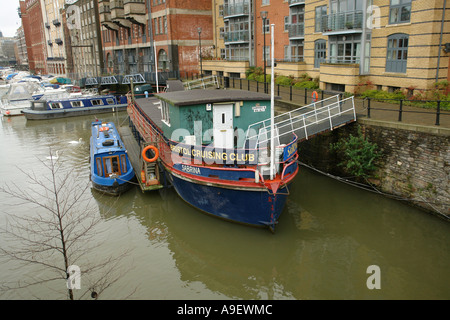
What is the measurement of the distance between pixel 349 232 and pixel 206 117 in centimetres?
664

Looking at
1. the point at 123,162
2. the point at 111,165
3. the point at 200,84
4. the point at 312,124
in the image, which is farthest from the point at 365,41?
the point at 111,165

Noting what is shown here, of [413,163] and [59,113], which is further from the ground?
[413,163]

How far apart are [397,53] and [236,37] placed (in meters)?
22.7

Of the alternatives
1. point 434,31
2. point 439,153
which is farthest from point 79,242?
point 434,31

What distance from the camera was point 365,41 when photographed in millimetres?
22250

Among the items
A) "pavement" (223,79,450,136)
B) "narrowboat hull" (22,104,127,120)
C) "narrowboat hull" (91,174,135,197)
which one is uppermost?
"pavement" (223,79,450,136)

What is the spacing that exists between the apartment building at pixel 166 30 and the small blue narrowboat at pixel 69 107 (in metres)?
8.19

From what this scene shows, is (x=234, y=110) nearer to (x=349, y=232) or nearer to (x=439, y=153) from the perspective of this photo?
(x=349, y=232)

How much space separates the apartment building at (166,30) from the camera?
44.8 metres

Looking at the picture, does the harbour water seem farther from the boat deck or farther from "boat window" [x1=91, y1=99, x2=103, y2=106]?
"boat window" [x1=91, y1=99, x2=103, y2=106]

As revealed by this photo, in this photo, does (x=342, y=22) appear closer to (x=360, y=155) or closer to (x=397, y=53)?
(x=397, y=53)

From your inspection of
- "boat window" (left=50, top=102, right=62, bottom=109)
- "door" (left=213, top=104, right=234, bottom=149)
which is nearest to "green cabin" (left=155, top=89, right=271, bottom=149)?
"door" (left=213, top=104, right=234, bottom=149)

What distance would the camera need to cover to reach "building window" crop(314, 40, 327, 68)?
2730 cm

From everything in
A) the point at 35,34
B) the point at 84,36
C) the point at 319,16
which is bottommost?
the point at 319,16
